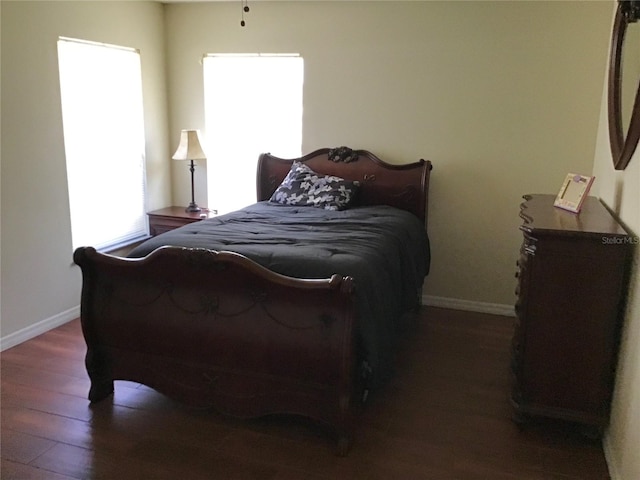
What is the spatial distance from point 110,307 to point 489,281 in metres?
2.70

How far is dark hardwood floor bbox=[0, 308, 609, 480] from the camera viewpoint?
2.24 m

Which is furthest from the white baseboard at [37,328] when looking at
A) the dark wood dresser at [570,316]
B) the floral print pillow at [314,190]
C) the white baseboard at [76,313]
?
the dark wood dresser at [570,316]

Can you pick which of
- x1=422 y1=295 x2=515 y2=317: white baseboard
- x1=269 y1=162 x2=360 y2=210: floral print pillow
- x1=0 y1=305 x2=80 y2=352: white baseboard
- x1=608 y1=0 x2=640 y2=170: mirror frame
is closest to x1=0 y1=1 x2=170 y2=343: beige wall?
x1=0 y1=305 x2=80 y2=352: white baseboard

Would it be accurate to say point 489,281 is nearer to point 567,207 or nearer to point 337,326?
point 567,207

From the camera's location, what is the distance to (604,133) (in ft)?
11.1

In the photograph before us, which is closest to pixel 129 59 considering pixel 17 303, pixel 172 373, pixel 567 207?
pixel 17 303

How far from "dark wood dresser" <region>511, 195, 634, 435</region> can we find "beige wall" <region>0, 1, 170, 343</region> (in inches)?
114

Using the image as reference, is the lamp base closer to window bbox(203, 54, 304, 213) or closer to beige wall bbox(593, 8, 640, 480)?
window bbox(203, 54, 304, 213)

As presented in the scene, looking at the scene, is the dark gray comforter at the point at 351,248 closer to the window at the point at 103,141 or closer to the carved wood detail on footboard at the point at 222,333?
the carved wood detail on footboard at the point at 222,333

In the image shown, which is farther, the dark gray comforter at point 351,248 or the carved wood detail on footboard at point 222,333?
the dark gray comforter at point 351,248

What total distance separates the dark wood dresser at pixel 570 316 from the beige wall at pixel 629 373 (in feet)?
0.20

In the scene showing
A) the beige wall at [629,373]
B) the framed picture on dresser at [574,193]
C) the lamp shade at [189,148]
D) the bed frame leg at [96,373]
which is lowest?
the bed frame leg at [96,373]

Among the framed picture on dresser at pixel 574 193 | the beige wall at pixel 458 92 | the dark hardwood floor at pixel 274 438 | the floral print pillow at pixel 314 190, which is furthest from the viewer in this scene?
the floral print pillow at pixel 314 190

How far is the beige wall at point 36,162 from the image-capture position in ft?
10.6
